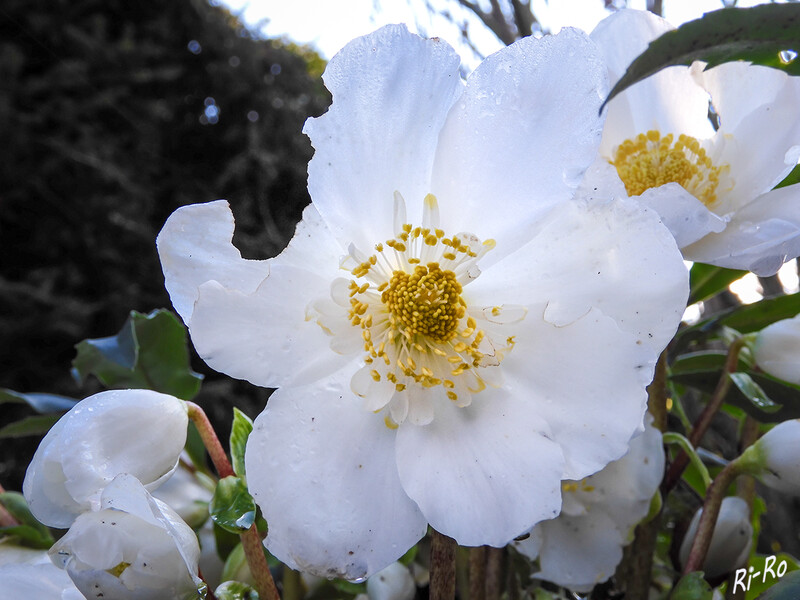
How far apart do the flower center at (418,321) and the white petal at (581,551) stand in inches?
6.1

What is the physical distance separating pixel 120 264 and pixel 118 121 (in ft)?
1.27

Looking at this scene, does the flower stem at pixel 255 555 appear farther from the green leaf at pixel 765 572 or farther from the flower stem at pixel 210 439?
the green leaf at pixel 765 572

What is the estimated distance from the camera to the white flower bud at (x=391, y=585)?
49 cm

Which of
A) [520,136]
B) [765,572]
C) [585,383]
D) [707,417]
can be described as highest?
[520,136]

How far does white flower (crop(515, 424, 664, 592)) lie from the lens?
0.46 meters

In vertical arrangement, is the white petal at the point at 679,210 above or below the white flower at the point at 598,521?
above

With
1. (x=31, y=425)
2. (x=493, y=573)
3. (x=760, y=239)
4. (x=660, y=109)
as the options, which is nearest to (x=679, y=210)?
(x=760, y=239)

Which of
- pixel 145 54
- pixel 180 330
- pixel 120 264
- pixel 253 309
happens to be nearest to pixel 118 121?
pixel 145 54

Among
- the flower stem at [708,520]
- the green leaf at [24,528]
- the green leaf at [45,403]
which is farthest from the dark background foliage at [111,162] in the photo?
the flower stem at [708,520]

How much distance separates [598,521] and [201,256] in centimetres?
31

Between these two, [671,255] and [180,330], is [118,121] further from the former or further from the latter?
[671,255]

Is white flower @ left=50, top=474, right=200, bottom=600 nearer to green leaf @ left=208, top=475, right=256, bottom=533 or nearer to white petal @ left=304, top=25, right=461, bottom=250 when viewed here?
green leaf @ left=208, top=475, right=256, bottom=533

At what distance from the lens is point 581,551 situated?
471 mm

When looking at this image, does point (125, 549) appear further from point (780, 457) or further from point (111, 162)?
point (111, 162)
